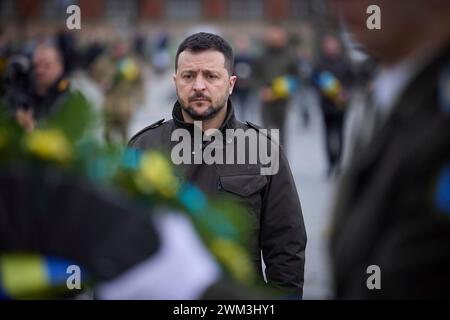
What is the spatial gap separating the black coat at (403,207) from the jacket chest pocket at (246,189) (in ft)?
5.74

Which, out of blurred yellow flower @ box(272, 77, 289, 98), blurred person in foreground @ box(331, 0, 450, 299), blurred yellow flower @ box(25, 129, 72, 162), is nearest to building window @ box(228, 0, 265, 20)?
blurred yellow flower @ box(272, 77, 289, 98)

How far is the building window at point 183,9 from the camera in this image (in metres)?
48.2

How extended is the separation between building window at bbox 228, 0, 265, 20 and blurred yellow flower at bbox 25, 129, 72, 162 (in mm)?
45816

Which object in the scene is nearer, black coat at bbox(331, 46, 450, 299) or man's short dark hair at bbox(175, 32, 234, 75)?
black coat at bbox(331, 46, 450, 299)

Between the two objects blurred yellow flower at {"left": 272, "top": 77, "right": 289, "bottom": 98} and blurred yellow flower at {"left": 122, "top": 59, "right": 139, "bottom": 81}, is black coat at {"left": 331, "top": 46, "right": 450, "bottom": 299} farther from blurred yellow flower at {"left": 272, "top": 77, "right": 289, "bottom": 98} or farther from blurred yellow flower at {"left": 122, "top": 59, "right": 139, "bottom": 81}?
blurred yellow flower at {"left": 272, "top": 77, "right": 289, "bottom": 98}

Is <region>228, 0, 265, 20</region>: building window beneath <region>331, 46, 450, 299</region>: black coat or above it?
above

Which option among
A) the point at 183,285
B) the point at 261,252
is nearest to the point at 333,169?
the point at 261,252

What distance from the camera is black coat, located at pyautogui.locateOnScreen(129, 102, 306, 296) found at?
3.22m

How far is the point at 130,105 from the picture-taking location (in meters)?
11.3

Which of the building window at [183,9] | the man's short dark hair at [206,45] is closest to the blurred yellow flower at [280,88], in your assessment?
the man's short dark hair at [206,45]

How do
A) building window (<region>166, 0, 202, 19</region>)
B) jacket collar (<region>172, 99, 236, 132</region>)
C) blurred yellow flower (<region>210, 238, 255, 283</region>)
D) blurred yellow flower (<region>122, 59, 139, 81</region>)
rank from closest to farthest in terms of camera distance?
blurred yellow flower (<region>210, 238, 255, 283</region>)
jacket collar (<region>172, 99, 236, 132</region>)
blurred yellow flower (<region>122, 59, 139, 81</region>)
building window (<region>166, 0, 202, 19</region>)

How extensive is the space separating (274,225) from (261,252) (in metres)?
0.13

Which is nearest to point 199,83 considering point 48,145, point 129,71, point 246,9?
point 48,145
